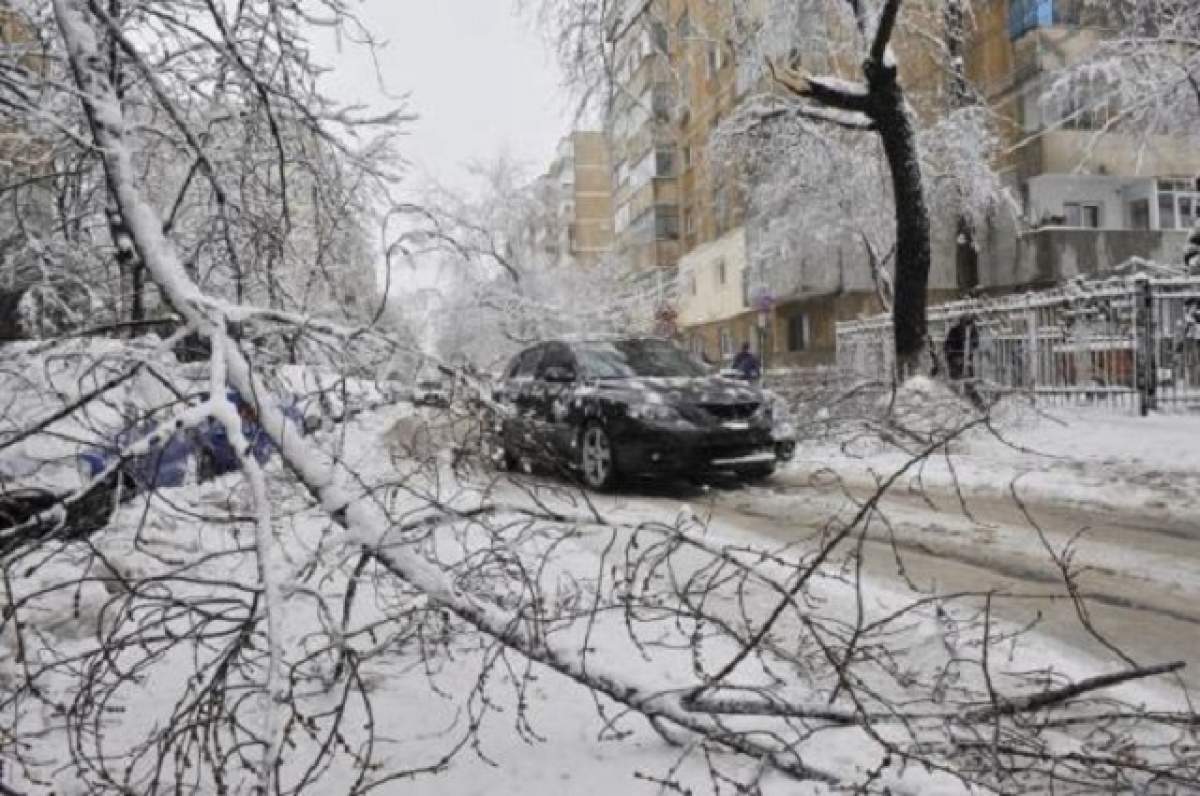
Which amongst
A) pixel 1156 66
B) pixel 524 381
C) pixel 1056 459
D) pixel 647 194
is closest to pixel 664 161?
pixel 647 194

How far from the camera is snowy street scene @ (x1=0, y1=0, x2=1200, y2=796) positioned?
8.63ft

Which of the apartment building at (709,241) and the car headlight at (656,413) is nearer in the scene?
the car headlight at (656,413)

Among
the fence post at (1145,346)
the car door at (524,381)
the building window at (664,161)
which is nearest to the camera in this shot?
the car door at (524,381)

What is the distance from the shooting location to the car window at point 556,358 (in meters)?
10.2

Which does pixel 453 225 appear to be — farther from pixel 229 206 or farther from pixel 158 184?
pixel 158 184

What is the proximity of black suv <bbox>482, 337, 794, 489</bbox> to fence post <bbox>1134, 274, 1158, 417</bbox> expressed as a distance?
18.2ft

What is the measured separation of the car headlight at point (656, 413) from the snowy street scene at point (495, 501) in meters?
0.04

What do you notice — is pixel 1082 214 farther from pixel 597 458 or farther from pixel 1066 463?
pixel 597 458

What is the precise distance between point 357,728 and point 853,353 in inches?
661

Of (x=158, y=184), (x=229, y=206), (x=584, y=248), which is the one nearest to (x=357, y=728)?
(x=229, y=206)

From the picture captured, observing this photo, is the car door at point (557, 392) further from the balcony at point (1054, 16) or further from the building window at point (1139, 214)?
the building window at point (1139, 214)

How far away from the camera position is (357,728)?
3.30 metres

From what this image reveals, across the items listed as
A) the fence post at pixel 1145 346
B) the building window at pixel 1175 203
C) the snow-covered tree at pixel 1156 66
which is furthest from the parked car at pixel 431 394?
the building window at pixel 1175 203

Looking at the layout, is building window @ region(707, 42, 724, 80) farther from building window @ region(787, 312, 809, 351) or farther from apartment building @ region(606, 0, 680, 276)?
building window @ region(787, 312, 809, 351)
